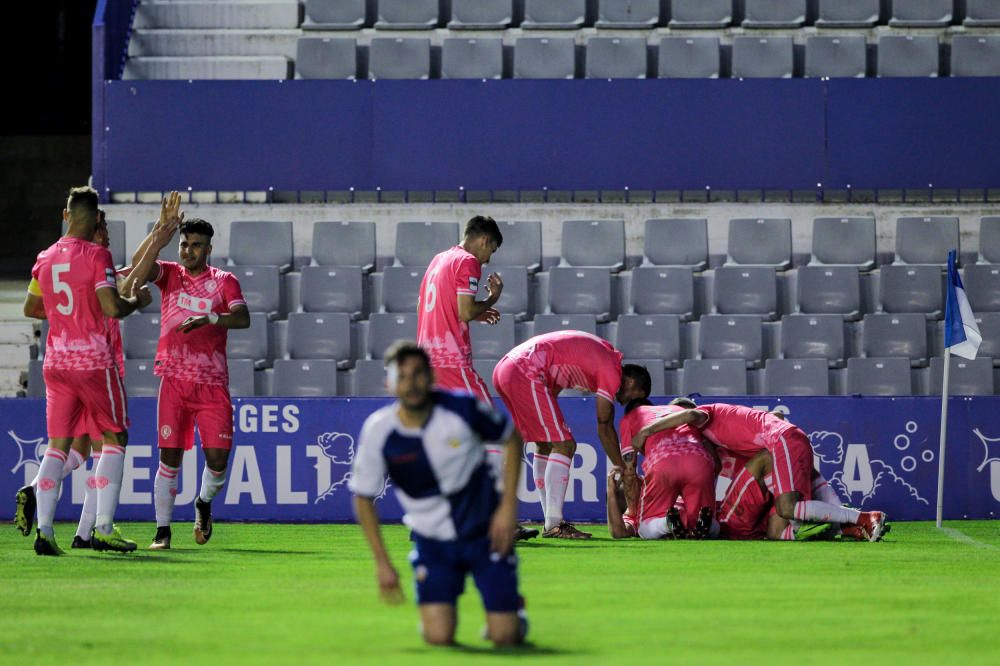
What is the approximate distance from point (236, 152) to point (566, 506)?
20.9 ft

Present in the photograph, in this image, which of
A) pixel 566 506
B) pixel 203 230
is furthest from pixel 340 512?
pixel 203 230

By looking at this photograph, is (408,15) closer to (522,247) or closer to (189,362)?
(522,247)

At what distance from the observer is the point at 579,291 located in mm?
16781

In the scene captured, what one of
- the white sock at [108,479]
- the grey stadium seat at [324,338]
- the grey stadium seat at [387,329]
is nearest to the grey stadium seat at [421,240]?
the grey stadium seat at [387,329]

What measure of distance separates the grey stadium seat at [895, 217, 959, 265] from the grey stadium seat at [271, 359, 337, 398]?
21.2 feet

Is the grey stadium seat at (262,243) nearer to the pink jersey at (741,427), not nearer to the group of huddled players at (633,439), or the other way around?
the group of huddled players at (633,439)

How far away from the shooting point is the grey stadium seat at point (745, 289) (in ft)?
55.1

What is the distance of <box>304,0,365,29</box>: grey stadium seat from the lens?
19531mm

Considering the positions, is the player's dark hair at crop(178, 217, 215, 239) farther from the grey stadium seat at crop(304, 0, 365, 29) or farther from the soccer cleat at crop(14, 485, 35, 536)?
the grey stadium seat at crop(304, 0, 365, 29)

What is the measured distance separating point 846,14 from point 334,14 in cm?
630

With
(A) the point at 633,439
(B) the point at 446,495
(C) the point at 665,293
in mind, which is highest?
(C) the point at 665,293

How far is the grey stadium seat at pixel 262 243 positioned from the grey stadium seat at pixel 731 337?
4679mm

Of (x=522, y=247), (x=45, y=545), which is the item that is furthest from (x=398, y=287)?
(x=45, y=545)

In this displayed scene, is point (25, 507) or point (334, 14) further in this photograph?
point (334, 14)
